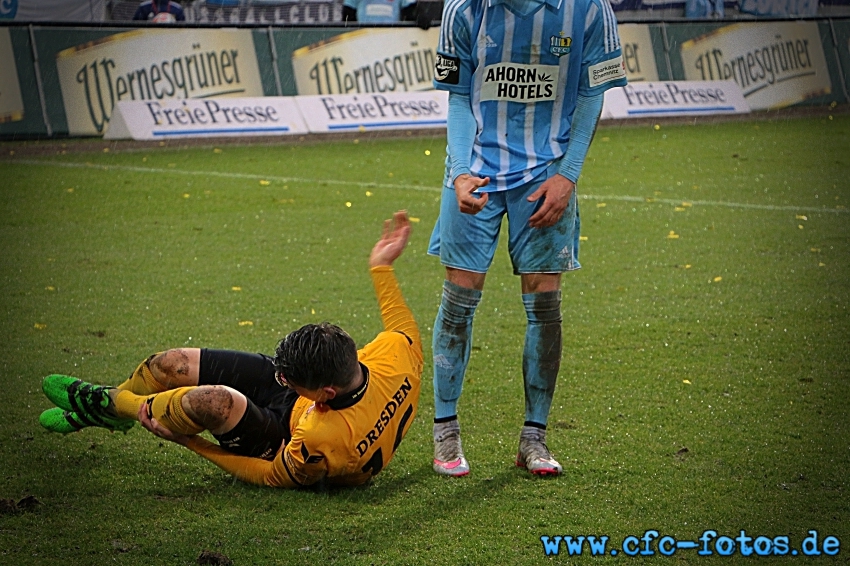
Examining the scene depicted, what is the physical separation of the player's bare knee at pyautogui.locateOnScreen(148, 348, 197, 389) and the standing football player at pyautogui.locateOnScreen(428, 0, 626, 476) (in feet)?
3.18

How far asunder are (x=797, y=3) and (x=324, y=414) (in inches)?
724

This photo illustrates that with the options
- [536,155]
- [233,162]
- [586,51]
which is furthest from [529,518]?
[233,162]

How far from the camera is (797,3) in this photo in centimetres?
1981

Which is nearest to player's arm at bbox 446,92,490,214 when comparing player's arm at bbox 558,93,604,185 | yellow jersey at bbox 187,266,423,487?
player's arm at bbox 558,93,604,185

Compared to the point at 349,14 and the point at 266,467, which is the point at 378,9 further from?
the point at 266,467

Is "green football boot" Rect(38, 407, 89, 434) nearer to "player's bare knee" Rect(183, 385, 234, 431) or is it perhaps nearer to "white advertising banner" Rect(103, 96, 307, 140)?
"player's bare knee" Rect(183, 385, 234, 431)

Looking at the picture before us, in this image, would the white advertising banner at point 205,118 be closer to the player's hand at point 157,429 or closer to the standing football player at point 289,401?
the standing football player at point 289,401

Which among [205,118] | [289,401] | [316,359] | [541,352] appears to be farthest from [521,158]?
[205,118]

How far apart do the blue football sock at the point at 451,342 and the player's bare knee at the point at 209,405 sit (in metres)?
0.89

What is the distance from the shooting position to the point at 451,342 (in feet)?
14.1

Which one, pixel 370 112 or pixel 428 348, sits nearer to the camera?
pixel 428 348

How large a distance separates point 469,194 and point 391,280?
17.9 inches

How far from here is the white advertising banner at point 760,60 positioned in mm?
18594

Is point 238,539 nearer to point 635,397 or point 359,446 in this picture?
point 359,446
